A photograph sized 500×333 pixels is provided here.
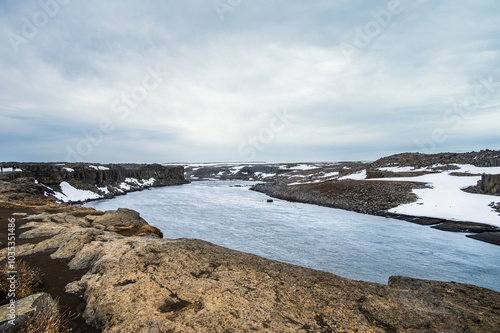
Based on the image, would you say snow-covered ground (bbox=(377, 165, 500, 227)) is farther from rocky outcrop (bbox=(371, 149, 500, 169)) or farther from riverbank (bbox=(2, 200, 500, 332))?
riverbank (bbox=(2, 200, 500, 332))

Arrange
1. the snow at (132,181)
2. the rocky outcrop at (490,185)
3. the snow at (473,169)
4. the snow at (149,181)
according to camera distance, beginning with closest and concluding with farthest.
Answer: the rocky outcrop at (490,185) → the snow at (473,169) → the snow at (132,181) → the snow at (149,181)

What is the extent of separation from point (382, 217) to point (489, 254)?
9698mm

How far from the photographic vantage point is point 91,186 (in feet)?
139

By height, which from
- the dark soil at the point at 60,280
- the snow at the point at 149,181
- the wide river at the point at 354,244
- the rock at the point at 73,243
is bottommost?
the wide river at the point at 354,244

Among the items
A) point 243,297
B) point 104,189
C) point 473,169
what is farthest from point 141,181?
point 243,297

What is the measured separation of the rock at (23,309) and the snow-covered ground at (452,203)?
2271 centimetres

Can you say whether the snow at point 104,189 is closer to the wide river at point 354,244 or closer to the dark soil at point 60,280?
the wide river at point 354,244

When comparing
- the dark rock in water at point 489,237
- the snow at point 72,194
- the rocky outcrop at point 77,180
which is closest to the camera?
the dark rock in water at point 489,237

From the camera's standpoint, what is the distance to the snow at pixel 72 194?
32.6 metres

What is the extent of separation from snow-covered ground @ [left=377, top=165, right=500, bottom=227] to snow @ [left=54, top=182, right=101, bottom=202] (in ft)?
131

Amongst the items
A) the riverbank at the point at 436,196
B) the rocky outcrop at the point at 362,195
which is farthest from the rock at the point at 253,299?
the rocky outcrop at the point at 362,195

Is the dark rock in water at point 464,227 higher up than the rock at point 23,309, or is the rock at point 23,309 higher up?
the rock at point 23,309

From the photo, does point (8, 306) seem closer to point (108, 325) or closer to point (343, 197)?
point (108, 325)

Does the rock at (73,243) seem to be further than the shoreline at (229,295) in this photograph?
Yes
